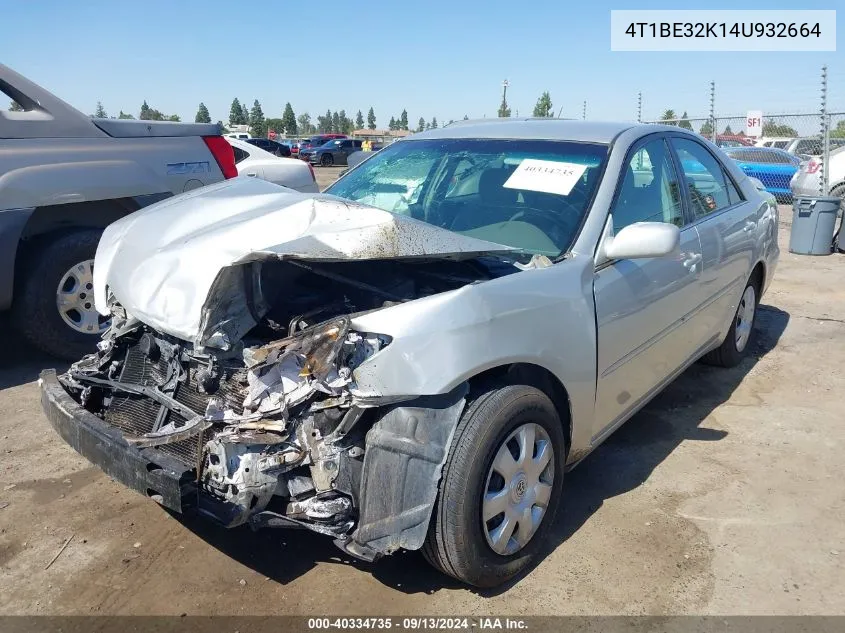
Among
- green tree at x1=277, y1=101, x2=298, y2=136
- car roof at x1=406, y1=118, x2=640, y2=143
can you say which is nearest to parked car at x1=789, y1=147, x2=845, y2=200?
car roof at x1=406, y1=118, x2=640, y2=143

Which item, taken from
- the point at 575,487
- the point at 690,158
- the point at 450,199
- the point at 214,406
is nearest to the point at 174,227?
the point at 214,406

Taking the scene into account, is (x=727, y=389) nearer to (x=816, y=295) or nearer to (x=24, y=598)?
(x=816, y=295)

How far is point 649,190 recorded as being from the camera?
352cm

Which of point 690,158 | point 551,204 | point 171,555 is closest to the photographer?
point 171,555


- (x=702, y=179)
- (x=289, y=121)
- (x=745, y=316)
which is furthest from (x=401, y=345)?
(x=289, y=121)

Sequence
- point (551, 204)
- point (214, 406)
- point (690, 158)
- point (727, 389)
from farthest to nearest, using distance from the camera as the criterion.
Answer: point (727, 389) < point (690, 158) < point (551, 204) < point (214, 406)

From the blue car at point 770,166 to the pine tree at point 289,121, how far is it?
7323cm

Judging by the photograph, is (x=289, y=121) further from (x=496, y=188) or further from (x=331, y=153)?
(x=496, y=188)

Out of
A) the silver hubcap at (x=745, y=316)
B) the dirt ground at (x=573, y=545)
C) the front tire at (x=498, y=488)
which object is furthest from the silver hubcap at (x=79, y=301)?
the silver hubcap at (x=745, y=316)

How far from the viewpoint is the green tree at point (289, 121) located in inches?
3359

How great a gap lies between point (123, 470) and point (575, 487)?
2.08 m

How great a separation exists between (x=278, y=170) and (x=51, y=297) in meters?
2.68

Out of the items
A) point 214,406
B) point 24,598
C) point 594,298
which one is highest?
point 594,298

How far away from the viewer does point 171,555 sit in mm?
2836
